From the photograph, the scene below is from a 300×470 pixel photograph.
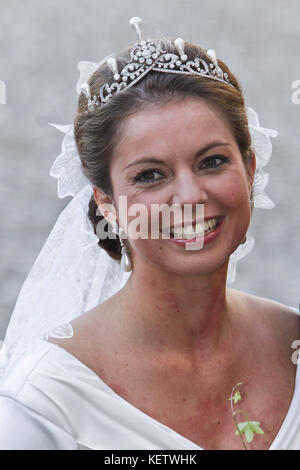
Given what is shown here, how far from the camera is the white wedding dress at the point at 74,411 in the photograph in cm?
237

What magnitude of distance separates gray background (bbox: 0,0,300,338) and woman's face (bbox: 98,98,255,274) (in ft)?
13.2

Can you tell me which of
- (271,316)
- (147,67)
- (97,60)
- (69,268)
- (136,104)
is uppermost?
(97,60)

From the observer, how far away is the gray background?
7.45m

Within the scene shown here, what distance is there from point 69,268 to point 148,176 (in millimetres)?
536

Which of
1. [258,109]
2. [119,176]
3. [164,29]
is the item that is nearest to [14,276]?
[258,109]

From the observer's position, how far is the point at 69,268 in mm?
2791

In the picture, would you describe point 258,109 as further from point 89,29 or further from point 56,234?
point 56,234

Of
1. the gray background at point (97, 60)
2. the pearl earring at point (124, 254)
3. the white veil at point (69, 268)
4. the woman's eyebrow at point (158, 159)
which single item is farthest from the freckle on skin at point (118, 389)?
the gray background at point (97, 60)

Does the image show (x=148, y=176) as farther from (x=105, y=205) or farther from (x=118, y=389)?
(x=118, y=389)

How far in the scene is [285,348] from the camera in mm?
2756

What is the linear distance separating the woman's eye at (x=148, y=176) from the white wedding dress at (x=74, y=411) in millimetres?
529

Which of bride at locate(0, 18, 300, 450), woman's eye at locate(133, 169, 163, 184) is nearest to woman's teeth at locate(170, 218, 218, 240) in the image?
bride at locate(0, 18, 300, 450)

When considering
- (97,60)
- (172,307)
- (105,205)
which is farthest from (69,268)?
(97,60)

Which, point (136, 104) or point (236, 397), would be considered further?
point (236, 397)
